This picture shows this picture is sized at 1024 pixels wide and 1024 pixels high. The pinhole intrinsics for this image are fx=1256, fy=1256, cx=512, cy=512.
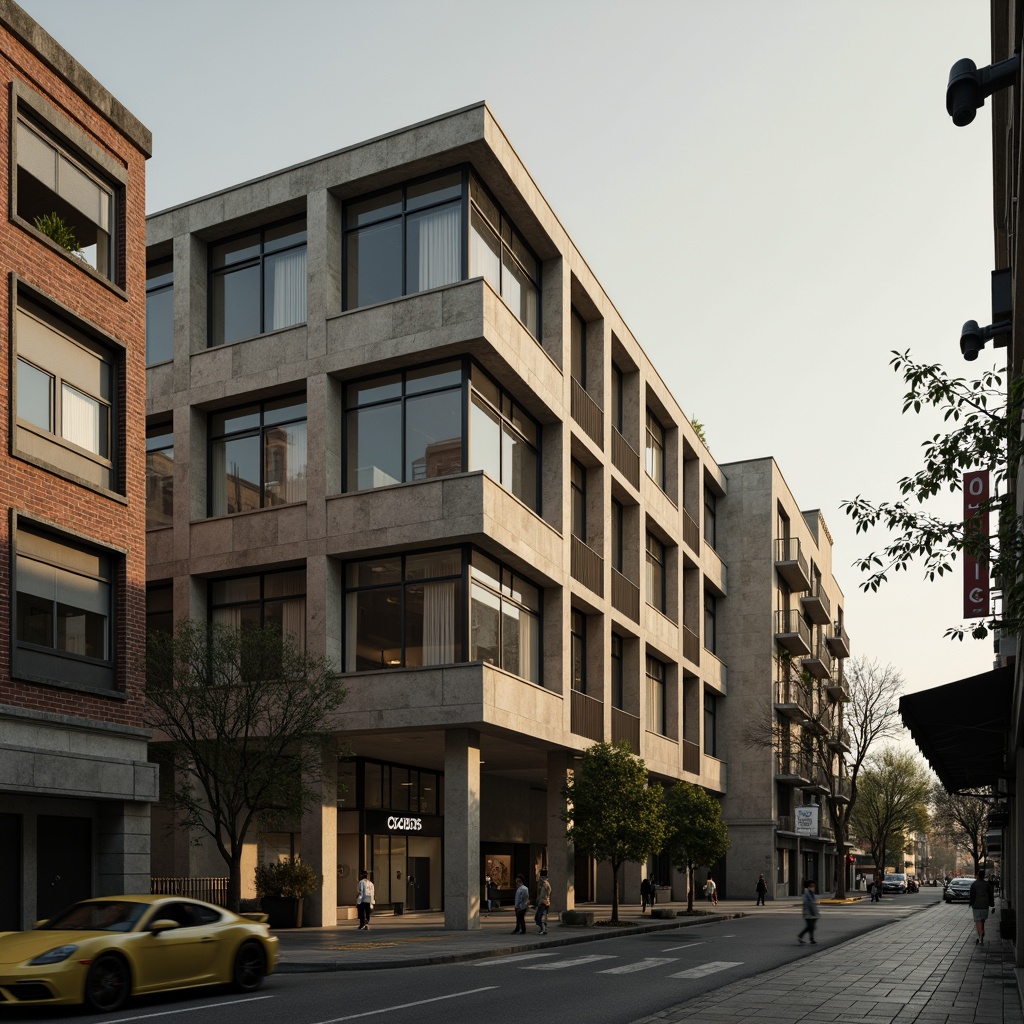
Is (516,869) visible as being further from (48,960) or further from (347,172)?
(48,960)

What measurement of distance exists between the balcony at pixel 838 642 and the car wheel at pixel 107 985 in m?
80.3

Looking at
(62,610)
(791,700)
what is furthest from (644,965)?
(791,700)

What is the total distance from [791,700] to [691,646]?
16770 mm

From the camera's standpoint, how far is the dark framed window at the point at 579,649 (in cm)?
4131

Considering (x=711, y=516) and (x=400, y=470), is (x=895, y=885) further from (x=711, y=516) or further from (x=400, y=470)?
(x=400, y=470)

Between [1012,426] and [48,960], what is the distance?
40.3 feet

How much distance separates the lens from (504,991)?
60.7 feet

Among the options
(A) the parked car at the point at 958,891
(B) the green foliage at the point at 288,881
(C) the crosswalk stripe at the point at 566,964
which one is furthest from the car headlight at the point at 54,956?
(A) the parked car at the point at 958,891

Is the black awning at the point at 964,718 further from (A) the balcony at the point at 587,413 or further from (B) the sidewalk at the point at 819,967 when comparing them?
(A) the balcony at the point at 587,413

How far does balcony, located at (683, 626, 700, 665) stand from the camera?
183 ft

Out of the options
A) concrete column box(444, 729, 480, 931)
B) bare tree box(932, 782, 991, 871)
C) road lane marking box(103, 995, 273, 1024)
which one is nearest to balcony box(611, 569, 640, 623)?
concrete column box(444, 729, 480, 931)

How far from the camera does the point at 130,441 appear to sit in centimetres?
2523

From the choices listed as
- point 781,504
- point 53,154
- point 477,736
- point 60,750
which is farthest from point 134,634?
point 781,504

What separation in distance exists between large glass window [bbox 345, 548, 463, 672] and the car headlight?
18002 millimetres
